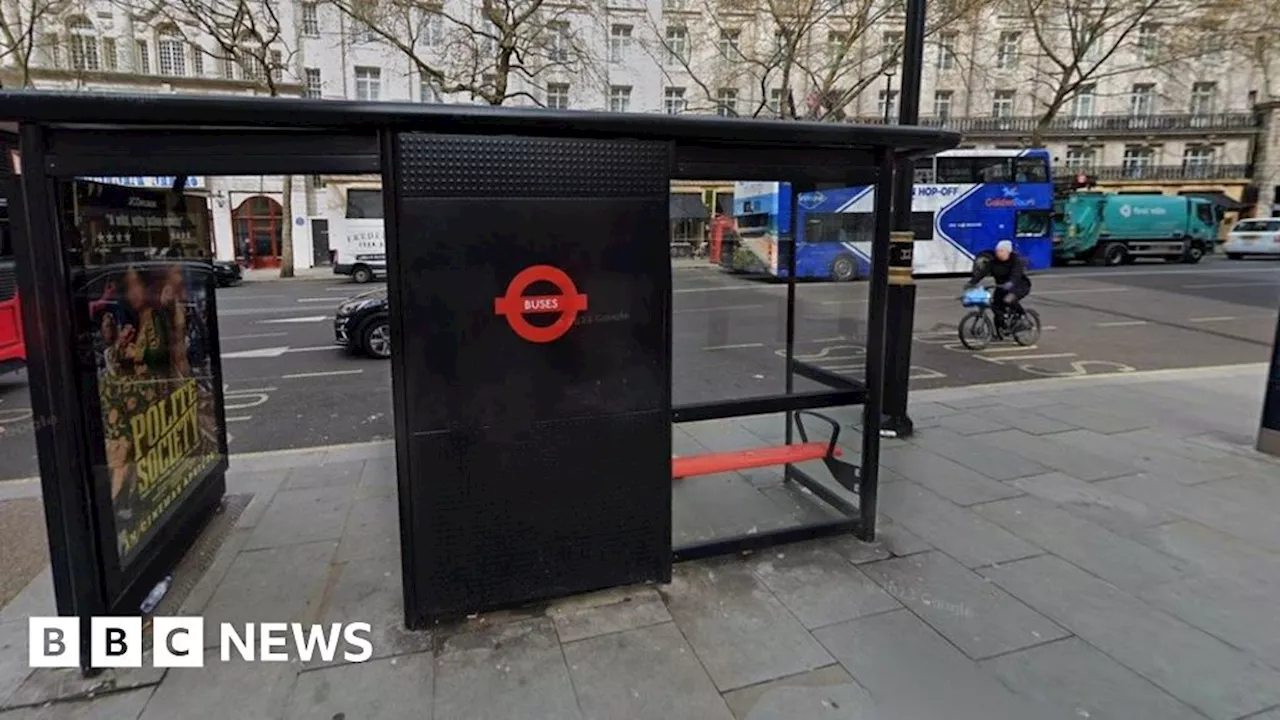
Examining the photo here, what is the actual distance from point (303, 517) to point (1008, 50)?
3910 cm

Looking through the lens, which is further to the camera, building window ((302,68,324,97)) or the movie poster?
building window ((302,68,324,97))

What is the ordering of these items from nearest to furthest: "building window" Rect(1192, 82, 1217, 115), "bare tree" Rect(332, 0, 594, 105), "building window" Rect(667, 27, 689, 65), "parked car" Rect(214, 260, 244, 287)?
1. "bare tree" Rect(332, 0, 594, 105)
2. "parked car" Rect(214, 260, 244, 287)
3. "building window" Rect(667, 27, 689, 65)
4. "building window" Rect(1192, 82, 1217, 115)

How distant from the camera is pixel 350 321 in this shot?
30.9ft

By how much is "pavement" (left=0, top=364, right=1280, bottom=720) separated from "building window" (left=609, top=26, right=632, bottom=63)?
30.2 meters

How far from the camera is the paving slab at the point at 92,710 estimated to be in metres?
2.42

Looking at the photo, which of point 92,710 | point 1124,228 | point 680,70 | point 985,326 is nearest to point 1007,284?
point 985,326

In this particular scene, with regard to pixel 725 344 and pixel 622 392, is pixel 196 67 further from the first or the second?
pixel 622 392

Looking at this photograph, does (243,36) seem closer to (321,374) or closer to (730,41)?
(730,41)

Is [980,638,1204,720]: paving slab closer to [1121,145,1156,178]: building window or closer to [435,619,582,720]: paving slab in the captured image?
[435,619,582,720]: paving slab

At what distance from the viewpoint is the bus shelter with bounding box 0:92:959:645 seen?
2473 millimetres

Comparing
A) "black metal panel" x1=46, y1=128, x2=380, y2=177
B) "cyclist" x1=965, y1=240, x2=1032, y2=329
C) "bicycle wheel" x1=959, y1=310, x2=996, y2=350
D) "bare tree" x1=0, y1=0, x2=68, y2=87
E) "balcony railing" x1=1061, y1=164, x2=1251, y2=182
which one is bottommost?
"bicycle wheel" x1=959, y1=310, x2=996, y2=350

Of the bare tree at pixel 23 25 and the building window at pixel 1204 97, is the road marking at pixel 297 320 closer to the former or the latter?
the bare tree at pixel 23 25

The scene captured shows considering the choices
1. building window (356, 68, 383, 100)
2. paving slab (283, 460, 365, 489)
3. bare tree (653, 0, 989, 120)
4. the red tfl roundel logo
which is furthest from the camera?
building window (356, 68, 383, 100)

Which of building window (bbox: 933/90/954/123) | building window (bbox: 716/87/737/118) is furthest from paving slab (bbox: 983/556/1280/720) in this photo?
building window (bbox: 933/90/954/123)
